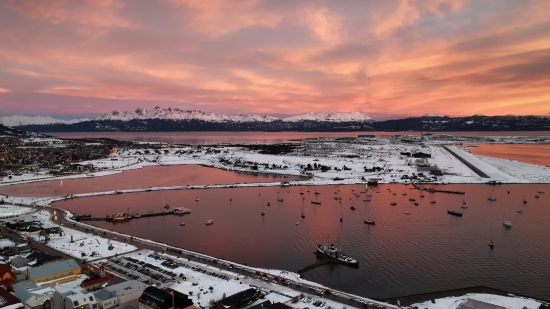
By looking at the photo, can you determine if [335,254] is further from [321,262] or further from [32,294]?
[32,294]

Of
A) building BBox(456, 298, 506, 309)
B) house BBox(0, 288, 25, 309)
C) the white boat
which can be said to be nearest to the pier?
the white boat

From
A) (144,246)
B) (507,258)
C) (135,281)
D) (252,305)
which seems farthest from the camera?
(144,246)

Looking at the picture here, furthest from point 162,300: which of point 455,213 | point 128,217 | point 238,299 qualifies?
point 455,213

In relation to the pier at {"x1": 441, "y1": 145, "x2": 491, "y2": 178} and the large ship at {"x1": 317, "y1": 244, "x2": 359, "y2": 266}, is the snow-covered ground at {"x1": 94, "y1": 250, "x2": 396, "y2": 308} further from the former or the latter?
the pier at {"x1": 441, "y1": 145, "x2": 491, "y2": 178}

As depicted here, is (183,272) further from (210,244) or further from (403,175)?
(403,175)

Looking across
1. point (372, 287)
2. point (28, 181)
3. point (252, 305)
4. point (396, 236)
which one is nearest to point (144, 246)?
point (252, 305)

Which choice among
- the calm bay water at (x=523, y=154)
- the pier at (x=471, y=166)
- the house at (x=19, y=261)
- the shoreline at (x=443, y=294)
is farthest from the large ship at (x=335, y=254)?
the calm bay water at (x=523, y=154)
